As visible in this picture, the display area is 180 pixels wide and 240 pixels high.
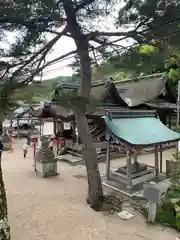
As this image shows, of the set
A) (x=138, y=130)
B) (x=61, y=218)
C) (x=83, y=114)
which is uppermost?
(x=83, y=114)

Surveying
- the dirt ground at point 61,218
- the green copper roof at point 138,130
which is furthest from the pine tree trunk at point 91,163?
the green copper roof at point 138,130

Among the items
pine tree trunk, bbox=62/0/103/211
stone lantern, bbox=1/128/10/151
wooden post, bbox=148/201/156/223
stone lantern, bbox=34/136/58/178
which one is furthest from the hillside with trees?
stone lantern, bbox=1/128/10/151

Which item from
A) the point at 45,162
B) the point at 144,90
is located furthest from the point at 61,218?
the point at 144,90

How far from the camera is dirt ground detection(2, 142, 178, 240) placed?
4.61 m

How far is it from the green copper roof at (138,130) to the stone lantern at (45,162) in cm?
300

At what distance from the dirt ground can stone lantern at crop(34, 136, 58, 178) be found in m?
0.44

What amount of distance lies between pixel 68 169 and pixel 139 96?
7189 mm

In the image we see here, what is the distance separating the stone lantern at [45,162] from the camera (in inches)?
330

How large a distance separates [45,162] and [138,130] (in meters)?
3.78

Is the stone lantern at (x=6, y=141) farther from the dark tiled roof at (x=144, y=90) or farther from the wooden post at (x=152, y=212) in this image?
the wooden post at (x=152, y=212)

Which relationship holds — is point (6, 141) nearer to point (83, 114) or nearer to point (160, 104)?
point (160, 104)

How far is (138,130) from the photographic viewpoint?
7250 millimetres

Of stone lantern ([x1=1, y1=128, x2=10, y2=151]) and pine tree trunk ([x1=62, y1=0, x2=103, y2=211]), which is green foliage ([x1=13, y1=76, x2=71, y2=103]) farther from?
stone lantern ([x1=1, y1=128, x2=10, y2=151])

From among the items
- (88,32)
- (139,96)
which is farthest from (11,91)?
(139,96)
